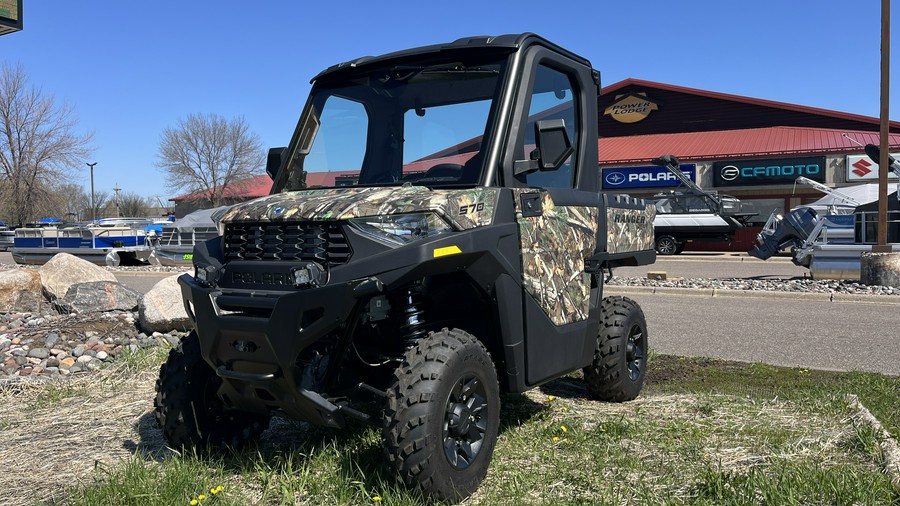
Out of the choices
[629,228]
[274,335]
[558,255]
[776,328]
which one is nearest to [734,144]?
[776,328]

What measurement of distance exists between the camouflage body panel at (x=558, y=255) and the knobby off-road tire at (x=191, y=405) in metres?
1.86

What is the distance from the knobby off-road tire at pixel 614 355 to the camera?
17.4ft

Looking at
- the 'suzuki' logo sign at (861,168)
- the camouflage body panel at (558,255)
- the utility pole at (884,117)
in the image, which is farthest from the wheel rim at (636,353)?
the 'suzuki' logo sign at (861,168)

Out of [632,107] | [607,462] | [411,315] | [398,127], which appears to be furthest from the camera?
[632,107]

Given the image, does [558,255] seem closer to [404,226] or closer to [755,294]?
[404,226]

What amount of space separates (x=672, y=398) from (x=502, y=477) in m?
2.24

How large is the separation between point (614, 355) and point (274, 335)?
9.21 feet

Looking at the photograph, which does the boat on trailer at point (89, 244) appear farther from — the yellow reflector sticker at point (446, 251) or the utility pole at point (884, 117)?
the yellow reflector sticker at point (446, 251)

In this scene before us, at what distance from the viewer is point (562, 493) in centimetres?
369

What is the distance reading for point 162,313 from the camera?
847 cm

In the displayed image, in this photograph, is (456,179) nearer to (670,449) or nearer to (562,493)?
(562,493)

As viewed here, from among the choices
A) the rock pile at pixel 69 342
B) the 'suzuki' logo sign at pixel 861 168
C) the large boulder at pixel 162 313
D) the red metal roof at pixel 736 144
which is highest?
the red metal roof at pixel 736 144

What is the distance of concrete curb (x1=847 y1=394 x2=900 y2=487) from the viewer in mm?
3736

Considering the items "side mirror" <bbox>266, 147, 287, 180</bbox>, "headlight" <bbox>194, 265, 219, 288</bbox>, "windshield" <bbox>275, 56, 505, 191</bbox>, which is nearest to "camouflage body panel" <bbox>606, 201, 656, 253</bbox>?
"windshield" <bbox>275, 56, 505, 191</bbox>
